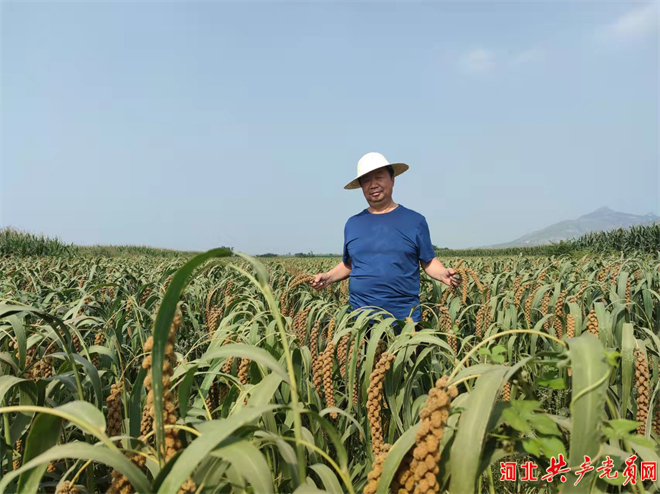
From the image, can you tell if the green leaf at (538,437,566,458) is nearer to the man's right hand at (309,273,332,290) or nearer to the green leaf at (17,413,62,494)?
the green leaf at (17,413,62,494)

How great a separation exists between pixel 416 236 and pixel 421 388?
1345mm

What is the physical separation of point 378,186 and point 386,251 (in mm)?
493

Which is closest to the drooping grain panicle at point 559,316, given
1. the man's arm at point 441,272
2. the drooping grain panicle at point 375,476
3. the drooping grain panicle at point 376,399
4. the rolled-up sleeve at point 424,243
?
the man's arm at point 441,272

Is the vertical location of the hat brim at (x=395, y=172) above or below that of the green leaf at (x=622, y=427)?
above

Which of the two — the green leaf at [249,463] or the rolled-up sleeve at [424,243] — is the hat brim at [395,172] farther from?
the green leaf at [249,463]

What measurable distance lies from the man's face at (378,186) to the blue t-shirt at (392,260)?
118 mm

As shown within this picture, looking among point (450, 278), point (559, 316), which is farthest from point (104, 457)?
point (559, 316)

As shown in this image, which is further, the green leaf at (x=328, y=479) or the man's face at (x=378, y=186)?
the man's face at (x=378, y=186)

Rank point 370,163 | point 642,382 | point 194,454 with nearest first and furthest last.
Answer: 1. point 194,454
2. point 642,382
3. point 370,163

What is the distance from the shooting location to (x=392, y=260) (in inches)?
121

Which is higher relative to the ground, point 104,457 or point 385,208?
point 385,208

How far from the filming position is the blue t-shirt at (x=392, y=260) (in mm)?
3061

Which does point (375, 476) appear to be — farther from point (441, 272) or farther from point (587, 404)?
point (441, 272)

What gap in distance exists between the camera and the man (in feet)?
10.0
